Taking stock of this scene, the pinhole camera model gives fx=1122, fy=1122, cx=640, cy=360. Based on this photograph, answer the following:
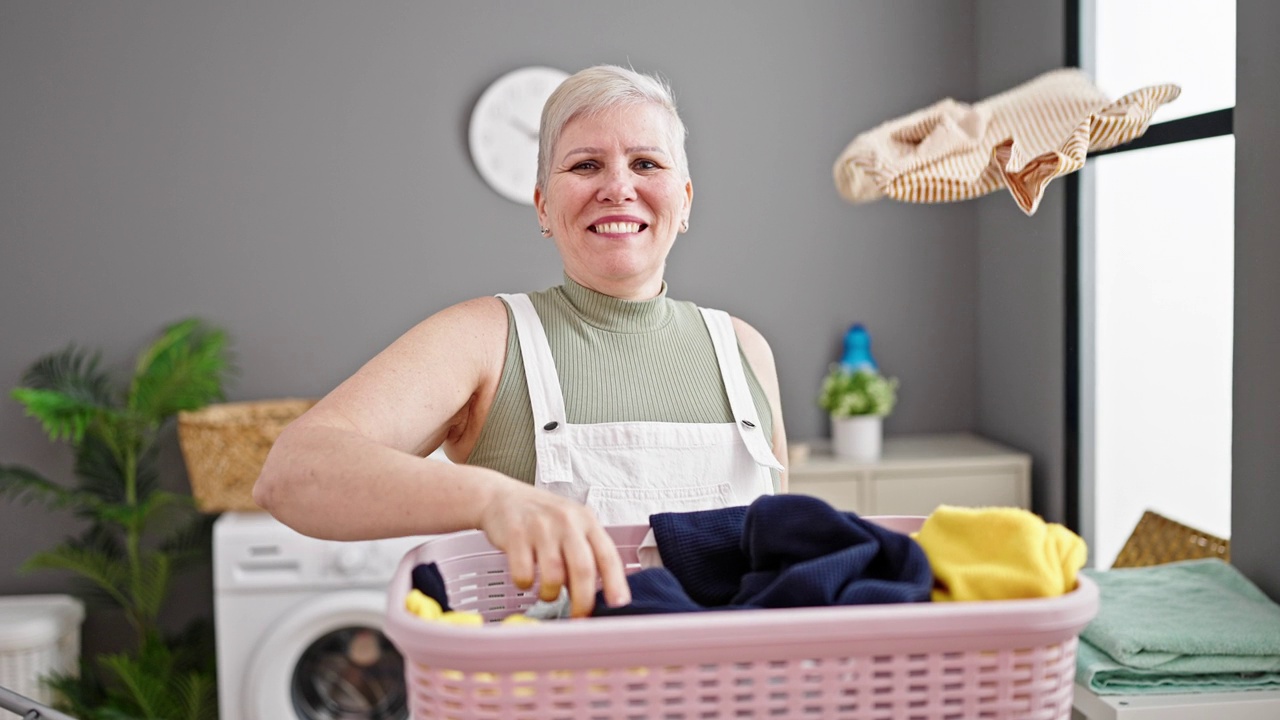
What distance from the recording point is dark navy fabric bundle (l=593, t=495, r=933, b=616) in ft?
2.08

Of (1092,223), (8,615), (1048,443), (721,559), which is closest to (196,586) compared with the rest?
(8,615)

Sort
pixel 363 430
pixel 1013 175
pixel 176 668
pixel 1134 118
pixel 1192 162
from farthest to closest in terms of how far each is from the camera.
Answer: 1. pixel 176 668
2. pixel 1192 162
3. pixel 1134 118
4. pixel 1013 175
5. pixel 363 430

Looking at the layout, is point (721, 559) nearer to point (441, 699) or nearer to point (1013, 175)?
point (441, 699)

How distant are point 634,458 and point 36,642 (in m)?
2.55

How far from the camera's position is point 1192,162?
2.47m

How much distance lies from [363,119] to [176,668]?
1742 millimetres

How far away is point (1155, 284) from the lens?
2695mm

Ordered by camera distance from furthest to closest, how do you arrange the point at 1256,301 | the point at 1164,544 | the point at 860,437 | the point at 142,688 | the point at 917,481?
1. the point at 860,437
2. the point at 917,481
3. the point at 142,688
4. the point at 1164,544
5. the point at 1256,301

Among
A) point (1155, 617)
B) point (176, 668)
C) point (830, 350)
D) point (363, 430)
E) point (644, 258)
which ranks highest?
point (644, 258)

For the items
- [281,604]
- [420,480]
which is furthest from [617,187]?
[281,604]

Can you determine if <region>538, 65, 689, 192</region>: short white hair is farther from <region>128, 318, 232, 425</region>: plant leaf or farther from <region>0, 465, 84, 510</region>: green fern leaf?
<region>0, 465, 84, 510</region>: green fern leaf

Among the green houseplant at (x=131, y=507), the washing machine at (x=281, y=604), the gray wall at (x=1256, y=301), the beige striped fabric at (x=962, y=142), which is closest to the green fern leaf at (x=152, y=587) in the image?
the green houseplant at (x=131, y=507)

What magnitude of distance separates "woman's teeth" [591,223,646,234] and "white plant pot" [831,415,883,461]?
2188 millimetres

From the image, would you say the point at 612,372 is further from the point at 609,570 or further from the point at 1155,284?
the point at 1155,284
